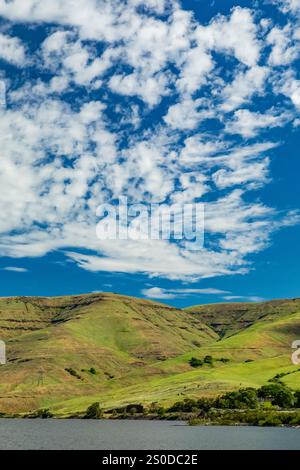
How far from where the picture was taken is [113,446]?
10825 centimetres

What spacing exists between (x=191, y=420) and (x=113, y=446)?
313ft

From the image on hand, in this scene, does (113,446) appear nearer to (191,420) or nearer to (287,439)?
(287,439)
